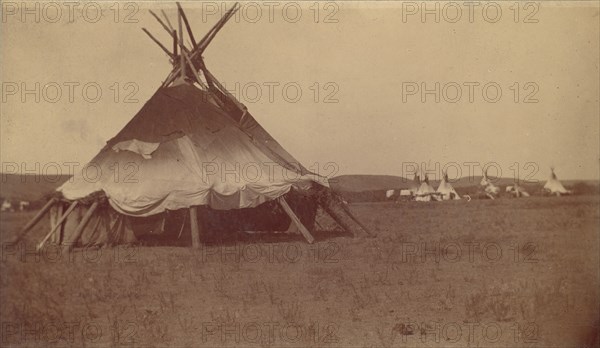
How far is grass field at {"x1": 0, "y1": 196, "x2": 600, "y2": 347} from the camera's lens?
20.5 ft

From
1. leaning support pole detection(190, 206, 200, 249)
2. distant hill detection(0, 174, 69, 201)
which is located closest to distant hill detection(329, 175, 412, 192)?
leaning support pole detection(190, 206, 200, 249)

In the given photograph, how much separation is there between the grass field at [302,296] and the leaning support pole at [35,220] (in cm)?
14

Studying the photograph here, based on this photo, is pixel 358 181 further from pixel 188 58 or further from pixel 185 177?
pixel 185 177

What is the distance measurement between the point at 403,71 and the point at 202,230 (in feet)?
17.0

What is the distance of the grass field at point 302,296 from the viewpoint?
247 inches

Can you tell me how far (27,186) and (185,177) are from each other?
2674 millimetres

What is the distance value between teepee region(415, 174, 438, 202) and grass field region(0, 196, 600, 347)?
20.8 m

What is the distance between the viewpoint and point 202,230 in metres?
11.4

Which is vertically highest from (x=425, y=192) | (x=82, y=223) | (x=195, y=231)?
(x=425, y=192)

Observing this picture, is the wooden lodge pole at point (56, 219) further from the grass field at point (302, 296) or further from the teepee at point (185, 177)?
the grass field at point (302, 296)

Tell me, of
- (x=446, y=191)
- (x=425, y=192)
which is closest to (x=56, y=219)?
(x=446, y=191)

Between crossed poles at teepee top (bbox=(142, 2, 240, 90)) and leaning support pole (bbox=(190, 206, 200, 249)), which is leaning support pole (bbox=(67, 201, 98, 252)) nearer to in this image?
leaning support pole (bbox=(190, 206, 200, 249))

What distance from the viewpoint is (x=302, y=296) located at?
723cm

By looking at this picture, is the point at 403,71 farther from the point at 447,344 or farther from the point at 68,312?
the point at 68,312
